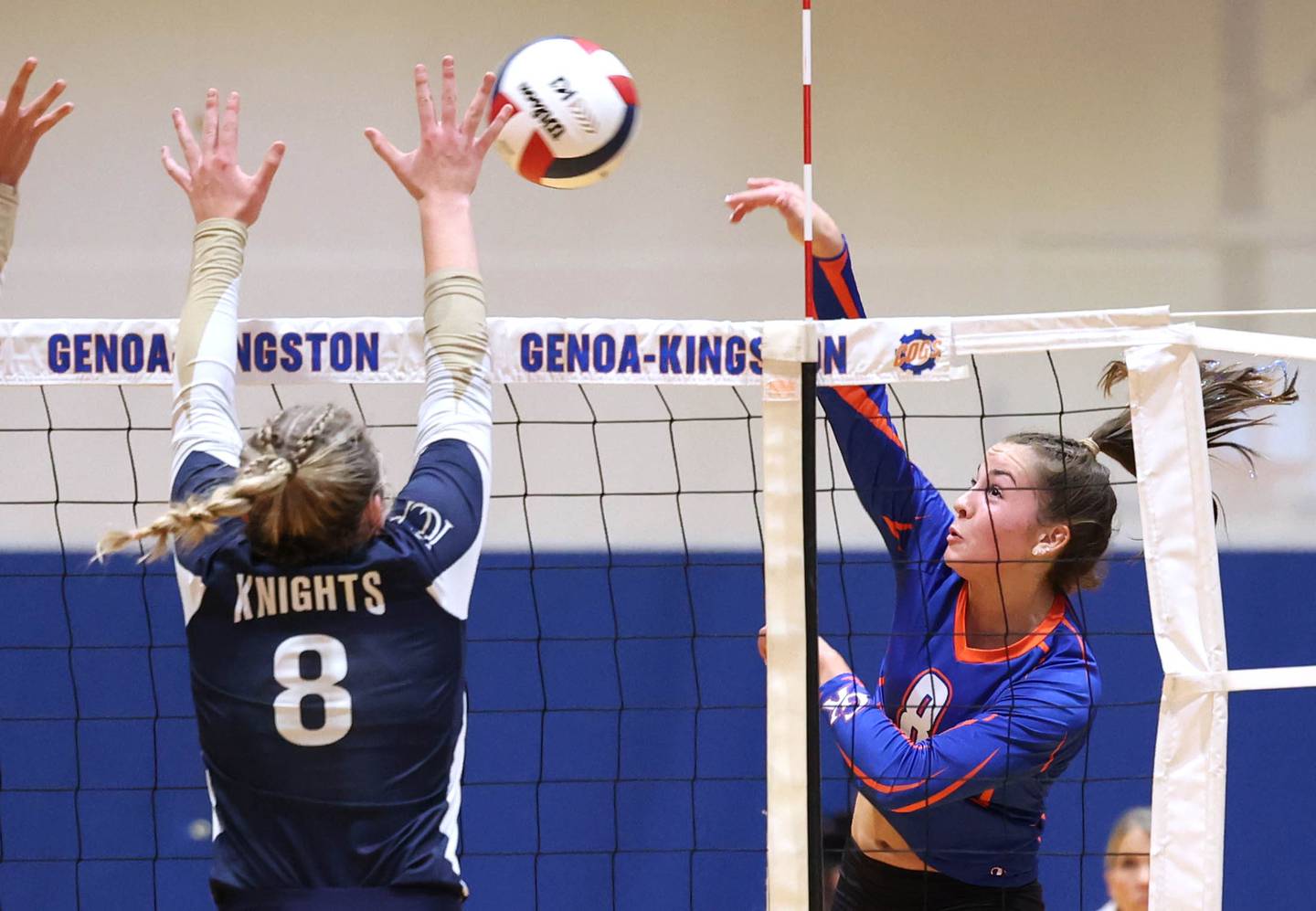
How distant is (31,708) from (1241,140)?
482 centimetres

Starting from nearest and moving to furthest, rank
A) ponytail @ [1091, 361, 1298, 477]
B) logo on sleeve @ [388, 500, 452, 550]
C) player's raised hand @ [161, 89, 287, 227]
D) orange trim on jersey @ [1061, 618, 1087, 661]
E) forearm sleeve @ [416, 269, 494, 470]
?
logo on sleeve @ [388, 500, 452, 550] → forearm sleeve @ [416, 269, 494, 470] → player's raised hand @ [161, 89, 287, 227] → orange trim on jersey @ [1061, 618, 1087, 661] → ponytail @ [1091, 361, 1298, 477]

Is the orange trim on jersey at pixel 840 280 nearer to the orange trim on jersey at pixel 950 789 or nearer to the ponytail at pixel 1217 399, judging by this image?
the ponytail at pixel 1217 399

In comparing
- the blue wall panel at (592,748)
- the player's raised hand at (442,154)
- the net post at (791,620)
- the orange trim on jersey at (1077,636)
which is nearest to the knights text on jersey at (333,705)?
the player's raised hand at (442,154)

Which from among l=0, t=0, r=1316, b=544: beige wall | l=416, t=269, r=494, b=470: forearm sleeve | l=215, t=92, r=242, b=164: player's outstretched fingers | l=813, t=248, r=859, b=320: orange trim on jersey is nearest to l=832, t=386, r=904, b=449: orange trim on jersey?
l=813, t=248, r=859, b=320: orange trim on jersey

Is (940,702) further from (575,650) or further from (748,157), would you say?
(748,157)

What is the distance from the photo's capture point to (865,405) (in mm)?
2701

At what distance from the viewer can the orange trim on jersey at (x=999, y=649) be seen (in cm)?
258

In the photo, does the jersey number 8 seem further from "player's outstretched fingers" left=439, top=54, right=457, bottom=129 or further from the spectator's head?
the spectator's head

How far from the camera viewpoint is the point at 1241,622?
4.95m

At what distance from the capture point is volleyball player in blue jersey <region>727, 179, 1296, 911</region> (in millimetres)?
2436

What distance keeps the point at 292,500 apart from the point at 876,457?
48.4 inches

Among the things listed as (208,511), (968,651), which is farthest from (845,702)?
(208,511)

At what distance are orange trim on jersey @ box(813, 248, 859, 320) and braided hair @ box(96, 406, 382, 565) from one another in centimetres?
111

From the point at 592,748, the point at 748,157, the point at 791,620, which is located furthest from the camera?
the point at 748,157
